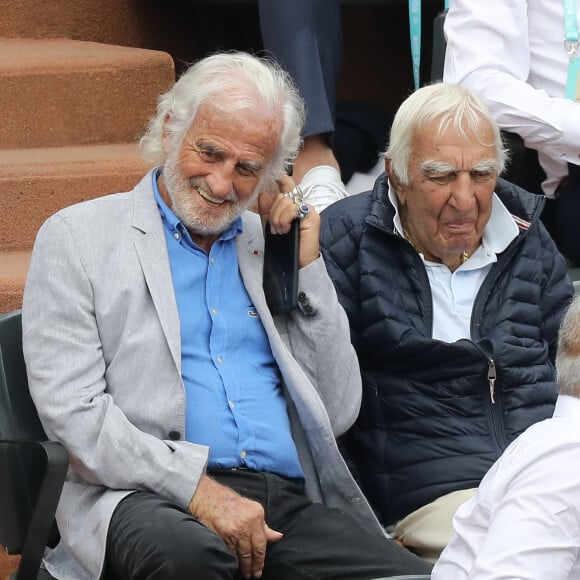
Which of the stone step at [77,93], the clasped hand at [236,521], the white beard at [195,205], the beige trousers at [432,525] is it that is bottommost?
the beige trousers at [432,525]

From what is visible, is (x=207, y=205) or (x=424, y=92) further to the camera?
(x=424, y=92)

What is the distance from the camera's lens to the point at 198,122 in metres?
3.06

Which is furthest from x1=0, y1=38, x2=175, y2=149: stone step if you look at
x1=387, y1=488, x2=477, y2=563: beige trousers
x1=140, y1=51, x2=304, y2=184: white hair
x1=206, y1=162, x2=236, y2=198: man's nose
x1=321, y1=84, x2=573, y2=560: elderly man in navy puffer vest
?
x1=387, y1=488, x2=477, y2=563: beige trousers

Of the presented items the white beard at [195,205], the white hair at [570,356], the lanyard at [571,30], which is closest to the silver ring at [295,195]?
the white beard at [195,205]

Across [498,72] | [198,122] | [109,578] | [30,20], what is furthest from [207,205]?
[30,20]

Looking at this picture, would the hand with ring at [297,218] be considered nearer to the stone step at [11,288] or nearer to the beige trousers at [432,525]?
the beige trousers at [432,525]

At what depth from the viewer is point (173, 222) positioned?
302 cm

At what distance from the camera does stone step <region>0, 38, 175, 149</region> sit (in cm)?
429

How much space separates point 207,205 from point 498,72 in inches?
57.1

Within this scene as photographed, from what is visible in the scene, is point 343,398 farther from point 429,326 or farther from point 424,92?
point 424,92

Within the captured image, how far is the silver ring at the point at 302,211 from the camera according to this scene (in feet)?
10.2

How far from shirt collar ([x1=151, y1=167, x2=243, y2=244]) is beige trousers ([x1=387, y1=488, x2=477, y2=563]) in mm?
829

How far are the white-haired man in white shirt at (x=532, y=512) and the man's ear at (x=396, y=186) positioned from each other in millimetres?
1421

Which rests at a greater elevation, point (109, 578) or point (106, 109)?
point (106, 109)
